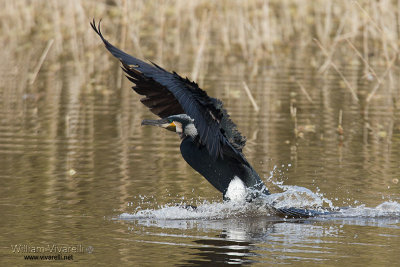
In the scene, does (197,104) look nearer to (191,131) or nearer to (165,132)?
(191,131)

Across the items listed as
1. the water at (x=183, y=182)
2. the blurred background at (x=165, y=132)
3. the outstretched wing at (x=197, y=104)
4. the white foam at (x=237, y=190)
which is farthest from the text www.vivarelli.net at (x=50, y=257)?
the white foam at (x=237, y=190)

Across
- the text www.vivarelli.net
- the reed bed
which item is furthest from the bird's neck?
the text www.vivarelli.net

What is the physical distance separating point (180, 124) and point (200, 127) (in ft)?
1.80

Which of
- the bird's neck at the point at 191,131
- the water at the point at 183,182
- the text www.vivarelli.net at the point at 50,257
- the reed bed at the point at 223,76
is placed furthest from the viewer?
the reed bed at the point at 223,76

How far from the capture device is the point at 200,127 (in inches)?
222

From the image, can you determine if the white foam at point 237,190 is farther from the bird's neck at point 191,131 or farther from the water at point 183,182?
the bird's neck at point 191,131

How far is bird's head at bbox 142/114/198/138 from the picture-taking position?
20.1ft

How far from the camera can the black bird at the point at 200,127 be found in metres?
5.66

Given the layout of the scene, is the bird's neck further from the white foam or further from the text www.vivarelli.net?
the text www.vivarelli.net

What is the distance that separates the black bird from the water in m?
0.19

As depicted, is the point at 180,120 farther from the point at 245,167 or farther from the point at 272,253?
the point at 272,253

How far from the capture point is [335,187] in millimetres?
7117

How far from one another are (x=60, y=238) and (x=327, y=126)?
540 centimetres

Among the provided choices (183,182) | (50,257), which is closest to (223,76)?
(183,182)
